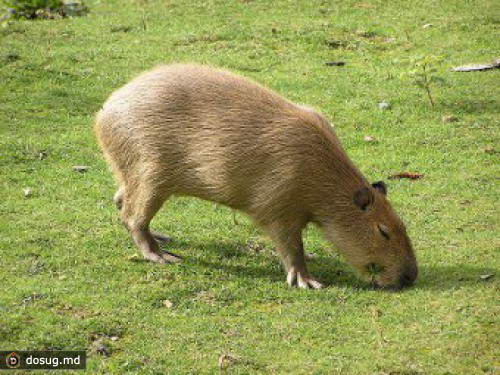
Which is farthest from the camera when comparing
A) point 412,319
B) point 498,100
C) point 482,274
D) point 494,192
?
point 498,100

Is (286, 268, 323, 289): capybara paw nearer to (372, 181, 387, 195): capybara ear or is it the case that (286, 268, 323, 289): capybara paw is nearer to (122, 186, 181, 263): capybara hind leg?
(372, 181, 387, 195): capybara ear

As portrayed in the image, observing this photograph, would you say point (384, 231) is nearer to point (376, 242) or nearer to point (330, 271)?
point (376, 242)

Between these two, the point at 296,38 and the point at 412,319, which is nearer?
the point at 412,319

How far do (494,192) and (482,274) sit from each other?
5.16 feet

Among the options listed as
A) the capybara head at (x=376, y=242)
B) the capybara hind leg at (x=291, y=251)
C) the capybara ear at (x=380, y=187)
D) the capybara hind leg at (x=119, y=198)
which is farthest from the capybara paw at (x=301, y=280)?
the capybara hind leg at (x=119, y=198)

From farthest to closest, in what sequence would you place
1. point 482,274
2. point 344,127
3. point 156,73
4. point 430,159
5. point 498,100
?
point 498,100, point 344,127, point 430,159, point 156,73, point 482,274

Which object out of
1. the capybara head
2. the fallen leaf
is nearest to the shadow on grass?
the capybara head

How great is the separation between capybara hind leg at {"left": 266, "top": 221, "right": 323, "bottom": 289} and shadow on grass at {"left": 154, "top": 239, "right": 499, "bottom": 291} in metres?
0.12

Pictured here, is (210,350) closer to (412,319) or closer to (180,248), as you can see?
Answer: (412,319)

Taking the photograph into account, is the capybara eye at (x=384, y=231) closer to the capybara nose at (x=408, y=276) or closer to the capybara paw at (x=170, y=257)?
the capybara nose at (x=408, y=276)

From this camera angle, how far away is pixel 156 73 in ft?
19.3

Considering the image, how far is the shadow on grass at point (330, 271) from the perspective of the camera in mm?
5324

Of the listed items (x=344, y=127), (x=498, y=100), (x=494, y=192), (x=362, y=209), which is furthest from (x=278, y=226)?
(x=498, y=100)

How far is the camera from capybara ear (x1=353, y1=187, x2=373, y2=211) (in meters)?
5.32
